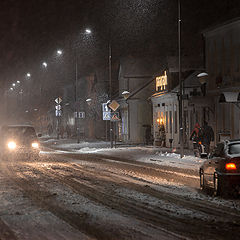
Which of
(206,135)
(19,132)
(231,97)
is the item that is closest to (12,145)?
(19,132)

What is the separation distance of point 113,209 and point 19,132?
67.4 ft

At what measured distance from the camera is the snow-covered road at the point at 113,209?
8.27 metres

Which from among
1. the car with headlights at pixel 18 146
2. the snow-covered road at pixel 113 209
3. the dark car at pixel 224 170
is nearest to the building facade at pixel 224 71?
the car with headlights at pixel 18 146

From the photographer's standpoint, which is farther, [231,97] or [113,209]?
[231,97]

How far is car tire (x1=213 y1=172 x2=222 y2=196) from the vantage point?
39.4 ft

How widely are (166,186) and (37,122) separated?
98.9 m

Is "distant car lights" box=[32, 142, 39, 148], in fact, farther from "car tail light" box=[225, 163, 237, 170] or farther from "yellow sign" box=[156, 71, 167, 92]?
"car tail light" box=[225, 163, 237, 170]

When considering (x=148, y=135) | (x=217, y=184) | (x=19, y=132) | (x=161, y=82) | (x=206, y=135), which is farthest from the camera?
(x=148, y=135)

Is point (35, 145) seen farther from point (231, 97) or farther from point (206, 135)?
point (231, 97)

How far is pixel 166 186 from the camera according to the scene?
14.6 meters

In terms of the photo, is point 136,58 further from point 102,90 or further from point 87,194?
point 87,194

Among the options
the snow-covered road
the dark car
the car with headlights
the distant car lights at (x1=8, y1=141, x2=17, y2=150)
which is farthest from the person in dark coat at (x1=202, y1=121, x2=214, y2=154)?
the dark car

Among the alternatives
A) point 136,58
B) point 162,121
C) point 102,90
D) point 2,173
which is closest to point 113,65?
point 102,90

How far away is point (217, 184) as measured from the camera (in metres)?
12.1
